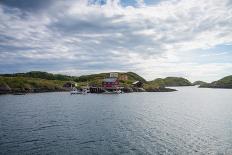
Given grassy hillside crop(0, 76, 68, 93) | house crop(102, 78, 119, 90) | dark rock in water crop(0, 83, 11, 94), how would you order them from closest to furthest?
dark rock in water crop(0, 83, 11, 94) → grassy hillside crop(0, 76, 68, 93) → house crop(102, 78, 119, 90)

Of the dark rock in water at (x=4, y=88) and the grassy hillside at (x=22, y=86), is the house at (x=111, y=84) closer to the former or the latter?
the grassy hillside at (x=22, y=86)

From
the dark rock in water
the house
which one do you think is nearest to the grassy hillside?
the dark rock in water

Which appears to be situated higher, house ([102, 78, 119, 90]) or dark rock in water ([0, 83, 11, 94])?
house ([102, 78, 119, 90])

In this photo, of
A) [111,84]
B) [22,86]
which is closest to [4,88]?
[22,86]

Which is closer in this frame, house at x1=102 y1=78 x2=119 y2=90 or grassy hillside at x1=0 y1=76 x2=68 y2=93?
grassy hillside at x1=0 y1=76 x2=68 y2=93

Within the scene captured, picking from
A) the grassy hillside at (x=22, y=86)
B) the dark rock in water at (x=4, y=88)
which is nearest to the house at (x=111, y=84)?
the grassy hillside at (x=22, y=86)

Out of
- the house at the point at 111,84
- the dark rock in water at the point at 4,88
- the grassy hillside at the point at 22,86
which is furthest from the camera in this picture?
the house at the point at 111,84

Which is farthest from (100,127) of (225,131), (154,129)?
(225,131)

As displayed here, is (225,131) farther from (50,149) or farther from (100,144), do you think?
(50,149)

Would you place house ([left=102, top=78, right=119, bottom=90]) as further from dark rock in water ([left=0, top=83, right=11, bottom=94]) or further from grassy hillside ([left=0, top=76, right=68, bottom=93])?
dark rock in water ([left=0, top=83, right=11, bottom=94])

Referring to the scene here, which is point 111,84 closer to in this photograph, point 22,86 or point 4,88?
point 22,86

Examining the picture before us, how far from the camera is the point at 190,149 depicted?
33688 mm

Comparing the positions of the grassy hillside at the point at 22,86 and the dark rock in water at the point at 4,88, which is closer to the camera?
the dark rock in water at the point at 4,88

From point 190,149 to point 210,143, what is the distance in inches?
205
